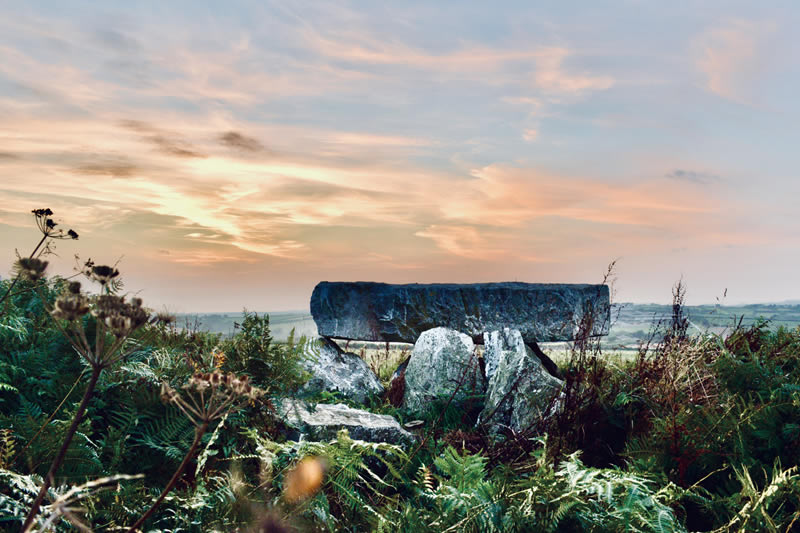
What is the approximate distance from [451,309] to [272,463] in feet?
24.6

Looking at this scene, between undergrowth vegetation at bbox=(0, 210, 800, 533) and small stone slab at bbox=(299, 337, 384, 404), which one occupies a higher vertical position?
undergrowth vegetation at bbox=(0, 210, 800, 533)

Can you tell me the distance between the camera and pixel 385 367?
9.70m

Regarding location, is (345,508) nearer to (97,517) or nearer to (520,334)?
(97,517)

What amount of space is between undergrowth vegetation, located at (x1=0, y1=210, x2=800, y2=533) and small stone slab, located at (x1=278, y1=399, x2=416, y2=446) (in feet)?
0.66

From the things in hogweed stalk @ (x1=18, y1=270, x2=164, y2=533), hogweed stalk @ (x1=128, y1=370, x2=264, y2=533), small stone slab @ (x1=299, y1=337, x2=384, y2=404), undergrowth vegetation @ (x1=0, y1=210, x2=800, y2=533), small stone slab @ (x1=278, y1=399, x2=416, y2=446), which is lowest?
small stone slab @ (x1=299, y1=337, x2=384, y2=404)

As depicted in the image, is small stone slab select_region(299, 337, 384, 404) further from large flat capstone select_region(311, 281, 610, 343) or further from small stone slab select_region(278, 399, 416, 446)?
small stone slab select_region(278, 399, 416, 446)

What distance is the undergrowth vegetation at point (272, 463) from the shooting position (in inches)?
51.6

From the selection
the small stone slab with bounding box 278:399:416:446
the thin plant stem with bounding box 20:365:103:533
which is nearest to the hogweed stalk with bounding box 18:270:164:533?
the thin plant stem with bounding box 20:365:103:533

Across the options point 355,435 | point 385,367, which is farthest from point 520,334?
point 355,435

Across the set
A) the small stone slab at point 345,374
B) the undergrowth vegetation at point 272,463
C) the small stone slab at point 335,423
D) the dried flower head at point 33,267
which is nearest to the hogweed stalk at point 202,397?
the undergrowth vegetation at point 272,463

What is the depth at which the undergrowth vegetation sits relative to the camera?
4.30ft

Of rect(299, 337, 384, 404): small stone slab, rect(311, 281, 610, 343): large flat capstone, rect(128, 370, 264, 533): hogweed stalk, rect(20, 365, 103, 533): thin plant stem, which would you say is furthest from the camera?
rect(311, 281, 610, 343): large flat capstone

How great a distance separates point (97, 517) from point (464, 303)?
7.80 metres

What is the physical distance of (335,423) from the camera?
318 centimetres
